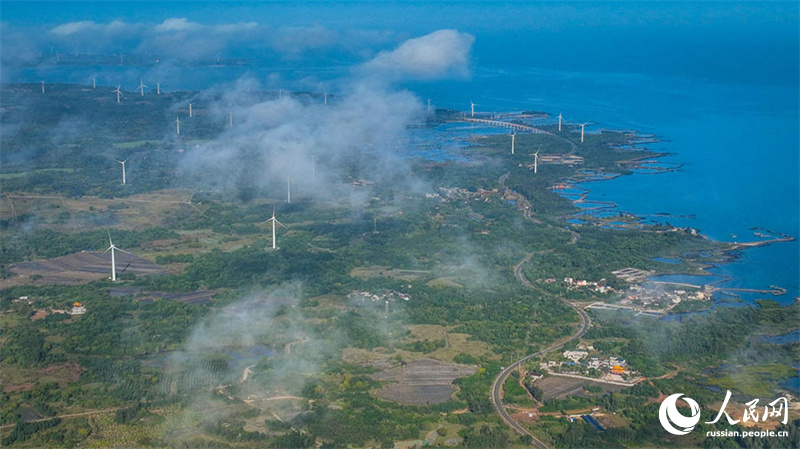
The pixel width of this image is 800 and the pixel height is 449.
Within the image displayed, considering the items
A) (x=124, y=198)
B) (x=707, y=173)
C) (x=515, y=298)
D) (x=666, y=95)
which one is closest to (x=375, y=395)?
(x=515, y=298)

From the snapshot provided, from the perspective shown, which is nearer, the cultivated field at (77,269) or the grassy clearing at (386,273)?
the cultivated field at (77,269)

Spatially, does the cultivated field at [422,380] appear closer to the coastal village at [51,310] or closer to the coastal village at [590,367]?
the coastal village at [590,367]

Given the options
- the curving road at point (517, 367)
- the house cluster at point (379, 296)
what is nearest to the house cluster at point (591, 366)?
the curving road at point (517, 367)

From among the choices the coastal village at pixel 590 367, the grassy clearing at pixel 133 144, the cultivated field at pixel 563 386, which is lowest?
the cultivated field at pixel 563 386

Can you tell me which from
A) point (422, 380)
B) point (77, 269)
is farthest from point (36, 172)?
point (422, 380)

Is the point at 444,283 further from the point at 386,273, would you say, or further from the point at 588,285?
the point at 588,285

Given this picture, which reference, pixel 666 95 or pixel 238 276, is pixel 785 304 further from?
pixel 666 95
